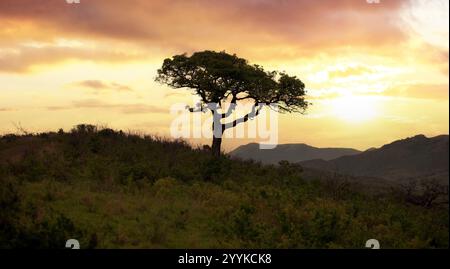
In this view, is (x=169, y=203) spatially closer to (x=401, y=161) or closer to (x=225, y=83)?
(x=225, y=83)

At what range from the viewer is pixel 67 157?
26.8 metres

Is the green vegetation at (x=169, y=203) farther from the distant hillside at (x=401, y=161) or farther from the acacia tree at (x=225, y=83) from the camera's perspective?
the distant hillside at (x=401, y=161)

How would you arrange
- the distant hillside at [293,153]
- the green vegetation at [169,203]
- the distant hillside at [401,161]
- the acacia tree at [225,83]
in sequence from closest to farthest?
the green vegetation at [169,203], the acacia tree at [225,83], the distant hillside at [401,161], the distant hillside at [293,153]

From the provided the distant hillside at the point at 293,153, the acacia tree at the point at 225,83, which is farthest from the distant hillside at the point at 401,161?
the acacia tree at the point at 225,83

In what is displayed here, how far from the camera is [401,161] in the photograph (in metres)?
112

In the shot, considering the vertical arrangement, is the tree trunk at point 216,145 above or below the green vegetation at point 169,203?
above

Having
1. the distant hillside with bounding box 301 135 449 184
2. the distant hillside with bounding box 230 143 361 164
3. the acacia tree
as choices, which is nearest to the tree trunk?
the acacia tree

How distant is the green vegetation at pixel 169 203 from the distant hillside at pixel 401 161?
69379 millimetres

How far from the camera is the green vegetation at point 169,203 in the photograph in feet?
50.6

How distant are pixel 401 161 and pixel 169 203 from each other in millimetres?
100781

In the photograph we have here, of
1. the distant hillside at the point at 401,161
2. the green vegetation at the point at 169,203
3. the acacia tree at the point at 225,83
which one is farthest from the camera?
→ the distant hillside at the point at 401,161

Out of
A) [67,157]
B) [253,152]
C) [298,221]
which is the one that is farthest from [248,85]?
[253,152]
